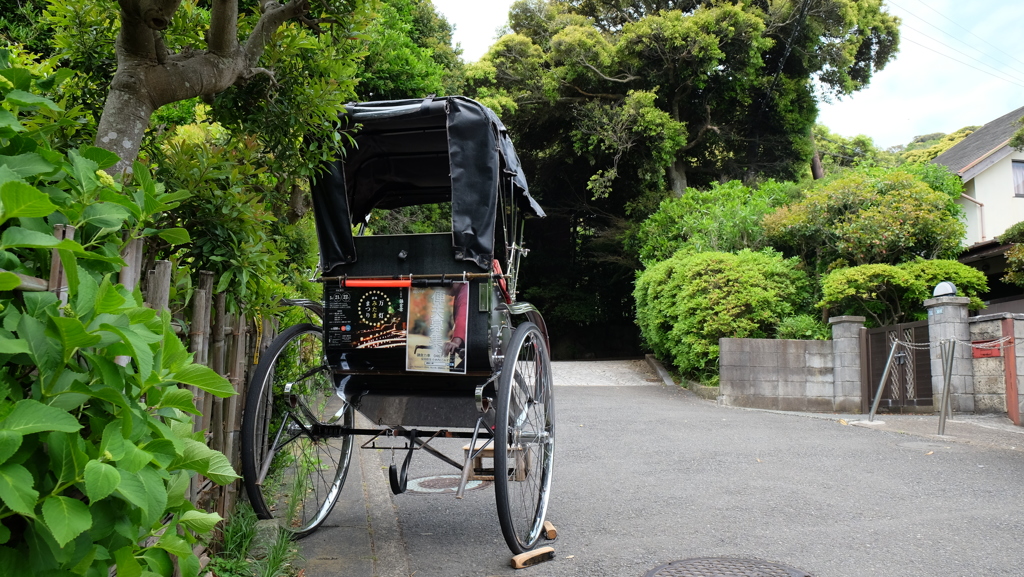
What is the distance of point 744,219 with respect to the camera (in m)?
16.6

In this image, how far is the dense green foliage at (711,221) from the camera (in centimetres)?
1644

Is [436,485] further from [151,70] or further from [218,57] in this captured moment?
[151,70]

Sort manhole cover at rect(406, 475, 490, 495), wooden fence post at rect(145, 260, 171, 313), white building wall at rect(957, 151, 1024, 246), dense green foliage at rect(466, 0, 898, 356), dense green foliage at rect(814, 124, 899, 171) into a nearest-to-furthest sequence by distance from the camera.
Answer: wooden fence post at rect(145, 260, 171, 313), manhole cover at rect(406, 475, 490, 495), dense green foliage at rect(466, 0, 898, 356), white building wall at rect(957, 151, 1024, 246), dense green foliage at rect(814, 124, 899, 171)

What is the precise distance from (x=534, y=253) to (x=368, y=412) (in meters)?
22.9

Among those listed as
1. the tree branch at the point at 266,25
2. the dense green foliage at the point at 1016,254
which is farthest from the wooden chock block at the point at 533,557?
the dense green foliage at the point at 1016,254

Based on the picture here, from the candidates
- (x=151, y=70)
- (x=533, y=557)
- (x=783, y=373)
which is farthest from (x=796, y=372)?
(x=151, y=70)

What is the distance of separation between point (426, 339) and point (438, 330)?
87 mm

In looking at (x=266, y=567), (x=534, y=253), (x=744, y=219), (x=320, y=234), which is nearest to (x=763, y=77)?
(x=744, y=219)

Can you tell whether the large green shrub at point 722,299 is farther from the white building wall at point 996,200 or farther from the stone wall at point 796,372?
the white building wall at point 996,200

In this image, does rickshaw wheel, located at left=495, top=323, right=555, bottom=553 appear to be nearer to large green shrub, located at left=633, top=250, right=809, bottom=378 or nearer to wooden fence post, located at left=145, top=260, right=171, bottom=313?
wooden fence post, located at left=145, top=260, right=171, bottom=313

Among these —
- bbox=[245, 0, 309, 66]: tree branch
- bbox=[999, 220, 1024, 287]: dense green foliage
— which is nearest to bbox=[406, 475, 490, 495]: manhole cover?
bbox=[245, 0, 309, 66]: tree branch

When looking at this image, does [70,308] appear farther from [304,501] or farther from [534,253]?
[534,253]

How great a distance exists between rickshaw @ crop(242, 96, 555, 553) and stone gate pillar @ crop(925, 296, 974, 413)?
29.8 feet

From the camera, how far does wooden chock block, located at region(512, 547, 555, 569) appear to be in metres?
3.66
